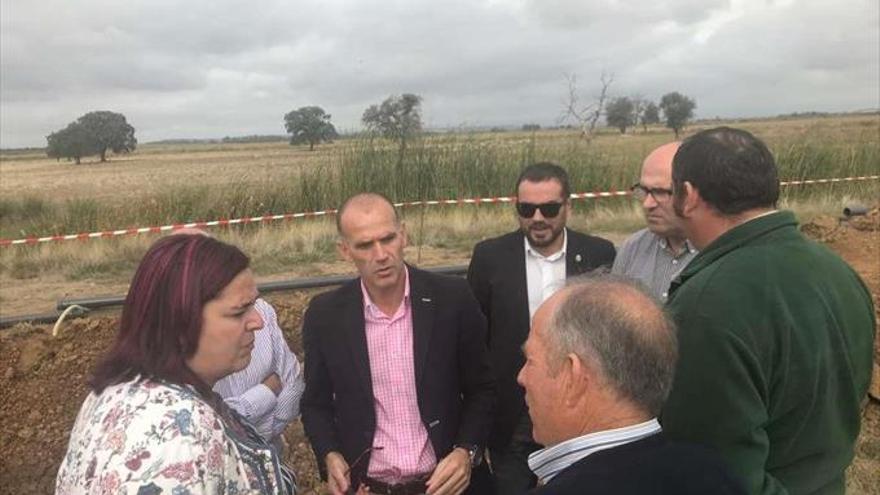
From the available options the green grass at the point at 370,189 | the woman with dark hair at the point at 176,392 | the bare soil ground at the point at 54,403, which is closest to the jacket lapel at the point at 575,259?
the woman with dark hair at the point at 176,392

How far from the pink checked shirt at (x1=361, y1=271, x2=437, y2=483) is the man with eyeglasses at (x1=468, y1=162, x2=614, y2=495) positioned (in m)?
0.73

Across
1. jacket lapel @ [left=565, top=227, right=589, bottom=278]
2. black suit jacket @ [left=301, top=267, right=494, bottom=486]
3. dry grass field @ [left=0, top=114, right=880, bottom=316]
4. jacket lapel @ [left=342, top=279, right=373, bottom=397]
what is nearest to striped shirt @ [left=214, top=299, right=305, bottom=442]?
black suit jacket @ [left=301, top=267, right=494, bottom=486]

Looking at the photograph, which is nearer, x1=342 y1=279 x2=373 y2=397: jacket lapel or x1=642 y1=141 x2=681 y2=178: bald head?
x1=342 y1=279 x2=373 y2=397: jacket lapel

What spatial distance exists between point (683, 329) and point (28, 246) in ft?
39.5

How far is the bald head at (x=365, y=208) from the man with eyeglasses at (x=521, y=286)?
780 mm

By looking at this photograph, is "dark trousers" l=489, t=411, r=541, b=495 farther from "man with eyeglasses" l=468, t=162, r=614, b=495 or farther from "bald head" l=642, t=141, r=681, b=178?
"bald head" l=642, t=141, r=681, b=178

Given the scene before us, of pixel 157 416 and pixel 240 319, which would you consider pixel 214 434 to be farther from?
pixel 240 319

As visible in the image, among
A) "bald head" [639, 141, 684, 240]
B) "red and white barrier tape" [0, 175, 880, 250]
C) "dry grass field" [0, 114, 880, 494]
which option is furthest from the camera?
"red and white barrier tape" [0, 175, 880, 250]

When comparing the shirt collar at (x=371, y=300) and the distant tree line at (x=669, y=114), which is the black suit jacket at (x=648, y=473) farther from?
the distant tree line at (x=669, y=114)

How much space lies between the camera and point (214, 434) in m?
1.59

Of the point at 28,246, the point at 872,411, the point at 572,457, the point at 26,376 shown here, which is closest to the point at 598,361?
the point at 572,457

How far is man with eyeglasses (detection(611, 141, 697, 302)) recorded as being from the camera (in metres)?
2.99

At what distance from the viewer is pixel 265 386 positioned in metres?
2.93

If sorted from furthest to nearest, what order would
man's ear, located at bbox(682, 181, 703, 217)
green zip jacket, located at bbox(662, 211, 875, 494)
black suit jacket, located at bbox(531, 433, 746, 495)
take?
man's ear, located at bbox(682, 181, 703, 217) → green zip jacket, located at bbox(662, 211, 875, 494) → black suit jacket, located at bbox(531, 433, 746, 495)
